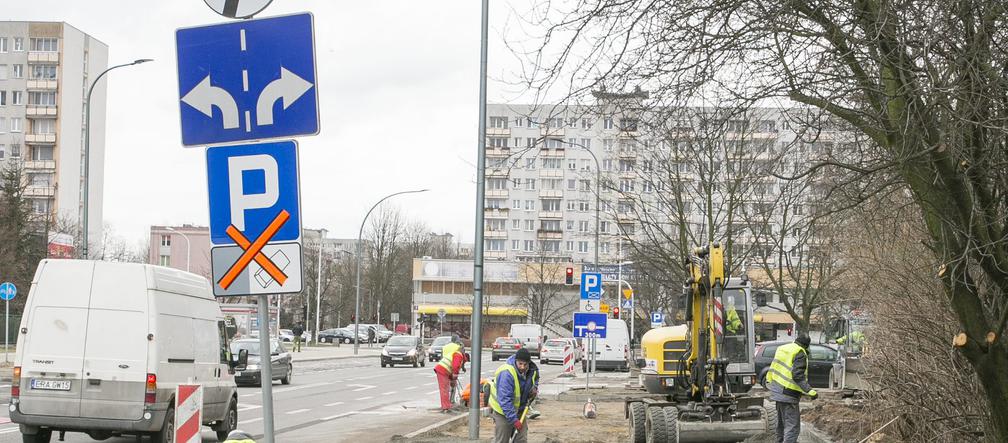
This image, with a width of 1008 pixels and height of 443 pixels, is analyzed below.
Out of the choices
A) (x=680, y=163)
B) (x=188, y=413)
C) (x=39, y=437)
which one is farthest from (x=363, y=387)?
(x=188, y=413)

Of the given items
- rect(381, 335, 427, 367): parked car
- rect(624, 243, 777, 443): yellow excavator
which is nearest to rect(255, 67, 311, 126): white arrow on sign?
rect(624, 243, 777, 443): yellow excavator

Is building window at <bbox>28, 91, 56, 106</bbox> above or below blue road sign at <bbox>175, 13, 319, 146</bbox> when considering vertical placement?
above

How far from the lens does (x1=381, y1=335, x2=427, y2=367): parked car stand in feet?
159

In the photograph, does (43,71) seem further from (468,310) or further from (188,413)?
(188,413)

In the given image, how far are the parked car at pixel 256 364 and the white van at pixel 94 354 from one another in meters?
14.9

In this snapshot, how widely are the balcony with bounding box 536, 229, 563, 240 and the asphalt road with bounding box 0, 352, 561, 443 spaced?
3302 inches

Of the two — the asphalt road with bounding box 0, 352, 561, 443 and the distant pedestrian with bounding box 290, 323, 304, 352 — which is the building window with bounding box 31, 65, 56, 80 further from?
the asphalt road with bounding box 0, 352, 561, 443

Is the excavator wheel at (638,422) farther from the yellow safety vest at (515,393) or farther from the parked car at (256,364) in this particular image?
the parked car at (256,364)

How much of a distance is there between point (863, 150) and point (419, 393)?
21.7m

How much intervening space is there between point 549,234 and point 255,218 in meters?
119

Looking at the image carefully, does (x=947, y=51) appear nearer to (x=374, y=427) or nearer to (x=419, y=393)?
(x=374, y=427)

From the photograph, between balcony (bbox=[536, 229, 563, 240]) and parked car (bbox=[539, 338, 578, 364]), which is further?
balcony (bbox=[536, 229, 563, 240])

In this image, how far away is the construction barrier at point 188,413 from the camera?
9352 millimetres

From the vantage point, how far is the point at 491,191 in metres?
130
